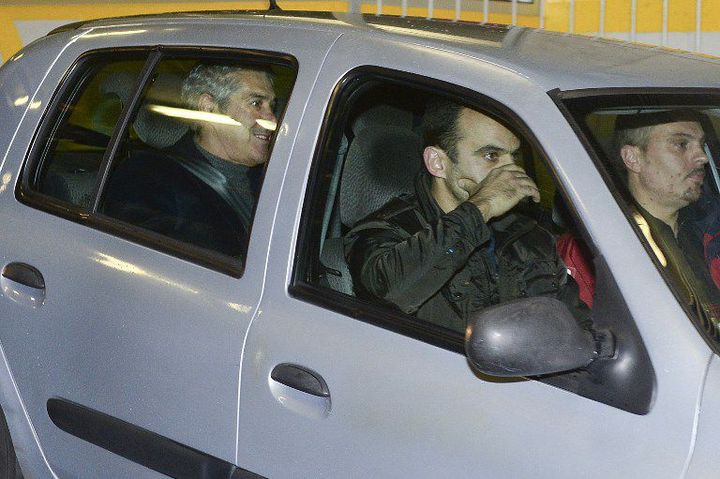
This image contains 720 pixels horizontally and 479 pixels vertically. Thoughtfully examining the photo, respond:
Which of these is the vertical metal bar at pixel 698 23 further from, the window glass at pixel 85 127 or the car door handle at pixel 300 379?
the car door handle at pixel 300 379

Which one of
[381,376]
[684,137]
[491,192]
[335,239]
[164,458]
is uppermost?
[684,137]

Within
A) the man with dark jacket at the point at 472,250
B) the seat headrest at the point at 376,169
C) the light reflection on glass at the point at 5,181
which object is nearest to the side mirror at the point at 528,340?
the man with dark jacket at the point at 472,250

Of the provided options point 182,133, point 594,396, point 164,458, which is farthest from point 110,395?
point 594,396

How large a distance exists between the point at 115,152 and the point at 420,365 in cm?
122

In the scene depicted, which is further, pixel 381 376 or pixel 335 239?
pixel 335 239

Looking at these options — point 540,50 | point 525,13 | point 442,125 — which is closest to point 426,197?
point 442,125

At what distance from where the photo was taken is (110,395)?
3.29m

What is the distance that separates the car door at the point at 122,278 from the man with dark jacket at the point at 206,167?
0.04 ft

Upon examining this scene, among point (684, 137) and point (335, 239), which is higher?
point (684, 137)

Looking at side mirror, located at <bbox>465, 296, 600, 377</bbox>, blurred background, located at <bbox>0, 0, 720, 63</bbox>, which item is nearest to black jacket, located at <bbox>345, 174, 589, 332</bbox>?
side mirror, located at <bbox>465, 296, 600, 377</bbox>

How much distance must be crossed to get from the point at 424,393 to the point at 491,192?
19.6 inches

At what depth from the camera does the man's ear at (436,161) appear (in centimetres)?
306

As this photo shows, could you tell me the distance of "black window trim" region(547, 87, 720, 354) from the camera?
240cm

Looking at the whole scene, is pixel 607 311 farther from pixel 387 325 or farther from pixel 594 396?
pixel 387 325
